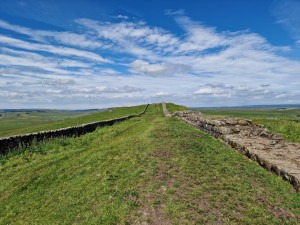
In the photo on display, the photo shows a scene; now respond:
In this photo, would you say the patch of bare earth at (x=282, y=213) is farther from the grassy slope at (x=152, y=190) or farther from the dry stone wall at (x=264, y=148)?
the dry stone wall at (x=264, y=148)

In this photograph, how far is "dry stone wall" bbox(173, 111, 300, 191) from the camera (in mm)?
10469

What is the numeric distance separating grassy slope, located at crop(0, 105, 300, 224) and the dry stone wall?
404mm

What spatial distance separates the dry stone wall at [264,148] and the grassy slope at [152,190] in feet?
1.33

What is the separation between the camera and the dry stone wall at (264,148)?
412 inches

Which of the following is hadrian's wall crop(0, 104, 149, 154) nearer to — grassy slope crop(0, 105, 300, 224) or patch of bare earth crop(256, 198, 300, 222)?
grassy slope crop(0, 105, 300, 224)

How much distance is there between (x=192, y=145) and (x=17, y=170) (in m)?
10.6

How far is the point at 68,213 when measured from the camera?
30.0 feet

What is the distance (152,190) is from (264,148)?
7.12 meters

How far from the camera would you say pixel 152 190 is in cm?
952

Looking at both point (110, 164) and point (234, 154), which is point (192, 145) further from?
point (110, 164)

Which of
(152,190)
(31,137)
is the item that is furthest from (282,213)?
(31,137)

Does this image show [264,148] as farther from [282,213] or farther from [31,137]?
[31,137]

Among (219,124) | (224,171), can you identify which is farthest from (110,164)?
(219,124)

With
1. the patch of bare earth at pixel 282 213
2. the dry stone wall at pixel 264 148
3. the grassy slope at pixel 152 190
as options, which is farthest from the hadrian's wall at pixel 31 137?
the patch of bare earth at pixel 282 213
